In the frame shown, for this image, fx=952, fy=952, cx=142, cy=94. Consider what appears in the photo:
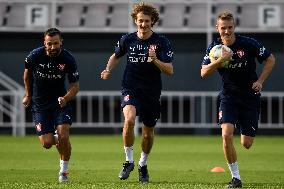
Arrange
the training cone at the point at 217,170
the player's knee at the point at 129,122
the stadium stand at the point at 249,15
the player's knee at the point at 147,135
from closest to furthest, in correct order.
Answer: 1. the player's knee at the point at 129,122
2. the player's knee at the point at 147,135
3. the training cone at the point at 217,170
4. the stadium stand at the point at 249,15

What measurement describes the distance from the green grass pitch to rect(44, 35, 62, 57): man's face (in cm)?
162

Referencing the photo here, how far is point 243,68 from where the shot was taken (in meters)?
11.4

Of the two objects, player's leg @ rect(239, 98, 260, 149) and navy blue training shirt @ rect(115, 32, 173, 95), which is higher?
navy blue training shirt @ rect(115, 32, 173, 95)

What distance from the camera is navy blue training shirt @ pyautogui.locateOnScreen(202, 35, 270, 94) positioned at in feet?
37.2

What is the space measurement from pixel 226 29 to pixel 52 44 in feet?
7.42

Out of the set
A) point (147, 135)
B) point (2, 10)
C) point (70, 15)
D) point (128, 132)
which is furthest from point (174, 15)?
point (128, 132)

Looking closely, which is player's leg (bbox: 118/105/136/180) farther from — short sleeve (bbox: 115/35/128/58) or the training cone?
the training cone

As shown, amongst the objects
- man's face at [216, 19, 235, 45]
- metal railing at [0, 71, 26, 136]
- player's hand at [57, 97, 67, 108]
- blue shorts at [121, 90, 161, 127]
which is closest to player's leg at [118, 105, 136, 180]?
blue shorts at [121, 90, 161, 127]

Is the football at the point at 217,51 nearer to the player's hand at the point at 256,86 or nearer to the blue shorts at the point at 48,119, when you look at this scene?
the player's hand at the point at 256,86

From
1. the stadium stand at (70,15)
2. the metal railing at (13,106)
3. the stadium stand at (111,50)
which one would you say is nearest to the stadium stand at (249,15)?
the stadium stand at (111,50)

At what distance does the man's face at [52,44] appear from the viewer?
11.9 meters

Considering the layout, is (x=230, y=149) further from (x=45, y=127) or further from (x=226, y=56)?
(x=45, y=127)

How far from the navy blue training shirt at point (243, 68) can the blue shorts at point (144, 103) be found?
3.64 feet

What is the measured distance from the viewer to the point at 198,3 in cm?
2806
